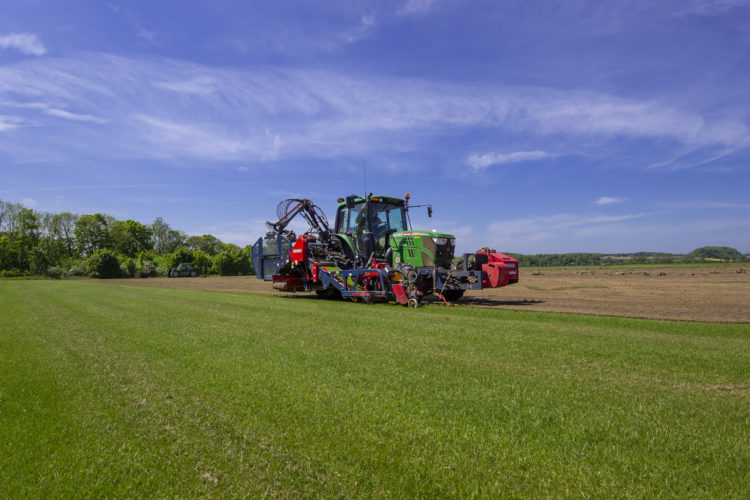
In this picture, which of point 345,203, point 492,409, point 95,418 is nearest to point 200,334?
point 95,418

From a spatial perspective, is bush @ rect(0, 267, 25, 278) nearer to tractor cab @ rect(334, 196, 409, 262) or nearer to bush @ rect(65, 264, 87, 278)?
bush @ rect(65, 264, 87, 278)

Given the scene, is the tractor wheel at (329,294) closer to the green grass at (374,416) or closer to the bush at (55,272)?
the green grass at (374,416)

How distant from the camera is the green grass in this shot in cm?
251

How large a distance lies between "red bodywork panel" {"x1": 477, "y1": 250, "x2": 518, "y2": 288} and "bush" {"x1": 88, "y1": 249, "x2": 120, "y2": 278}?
50.3 m

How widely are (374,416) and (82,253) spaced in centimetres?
7500

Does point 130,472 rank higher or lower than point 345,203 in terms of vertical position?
lower

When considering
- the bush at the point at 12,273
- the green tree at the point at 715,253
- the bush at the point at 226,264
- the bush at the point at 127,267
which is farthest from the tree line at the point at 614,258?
the bush at the point at 12,273

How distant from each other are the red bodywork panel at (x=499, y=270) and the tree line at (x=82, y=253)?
157 feet

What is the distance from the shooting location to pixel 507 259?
12.8 m

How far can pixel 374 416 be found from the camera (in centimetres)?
341

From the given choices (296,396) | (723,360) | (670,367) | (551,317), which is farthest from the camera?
(551,317)

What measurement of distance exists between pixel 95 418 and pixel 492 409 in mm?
3255

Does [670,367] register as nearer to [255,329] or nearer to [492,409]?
[492,409]

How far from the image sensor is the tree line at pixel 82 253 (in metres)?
52.2
